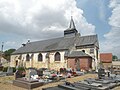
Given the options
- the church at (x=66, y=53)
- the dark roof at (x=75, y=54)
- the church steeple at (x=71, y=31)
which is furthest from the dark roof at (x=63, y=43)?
the church steeple at (x=71, y=31)

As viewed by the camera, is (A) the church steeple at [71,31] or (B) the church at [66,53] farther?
(A) the church steeple at [71,31]

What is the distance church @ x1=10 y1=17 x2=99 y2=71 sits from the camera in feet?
88.8

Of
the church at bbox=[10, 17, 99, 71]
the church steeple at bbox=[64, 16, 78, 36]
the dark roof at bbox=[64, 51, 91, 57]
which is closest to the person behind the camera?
the dark roof at bbox=[64, 51, 91, 57]

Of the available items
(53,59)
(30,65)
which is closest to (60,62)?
(53,59)

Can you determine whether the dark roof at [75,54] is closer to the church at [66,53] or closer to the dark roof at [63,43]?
the church at [66,53]

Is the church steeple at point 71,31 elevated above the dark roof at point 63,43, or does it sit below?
above

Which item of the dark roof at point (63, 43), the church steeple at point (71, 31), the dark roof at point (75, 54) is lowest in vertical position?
the dark roof at point (75, 54)

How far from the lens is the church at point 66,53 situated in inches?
1066

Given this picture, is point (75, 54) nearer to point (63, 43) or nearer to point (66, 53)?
point (66, 53)

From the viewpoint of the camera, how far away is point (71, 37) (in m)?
34.6

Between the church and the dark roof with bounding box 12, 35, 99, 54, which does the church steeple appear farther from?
the dark roof with bounding box 12, 35, 99, 54

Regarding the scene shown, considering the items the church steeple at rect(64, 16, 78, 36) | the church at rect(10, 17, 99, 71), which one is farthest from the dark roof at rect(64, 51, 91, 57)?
the church steeple at rect(64, 16, 78, 36)

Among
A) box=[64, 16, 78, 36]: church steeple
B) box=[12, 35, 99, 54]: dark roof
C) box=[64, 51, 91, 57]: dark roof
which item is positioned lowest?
box=[64, 51, 91, 57]: dark roof

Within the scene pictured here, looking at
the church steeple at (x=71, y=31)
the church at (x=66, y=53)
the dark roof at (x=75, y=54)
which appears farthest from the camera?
the church steeple at (x=71, y=31)
